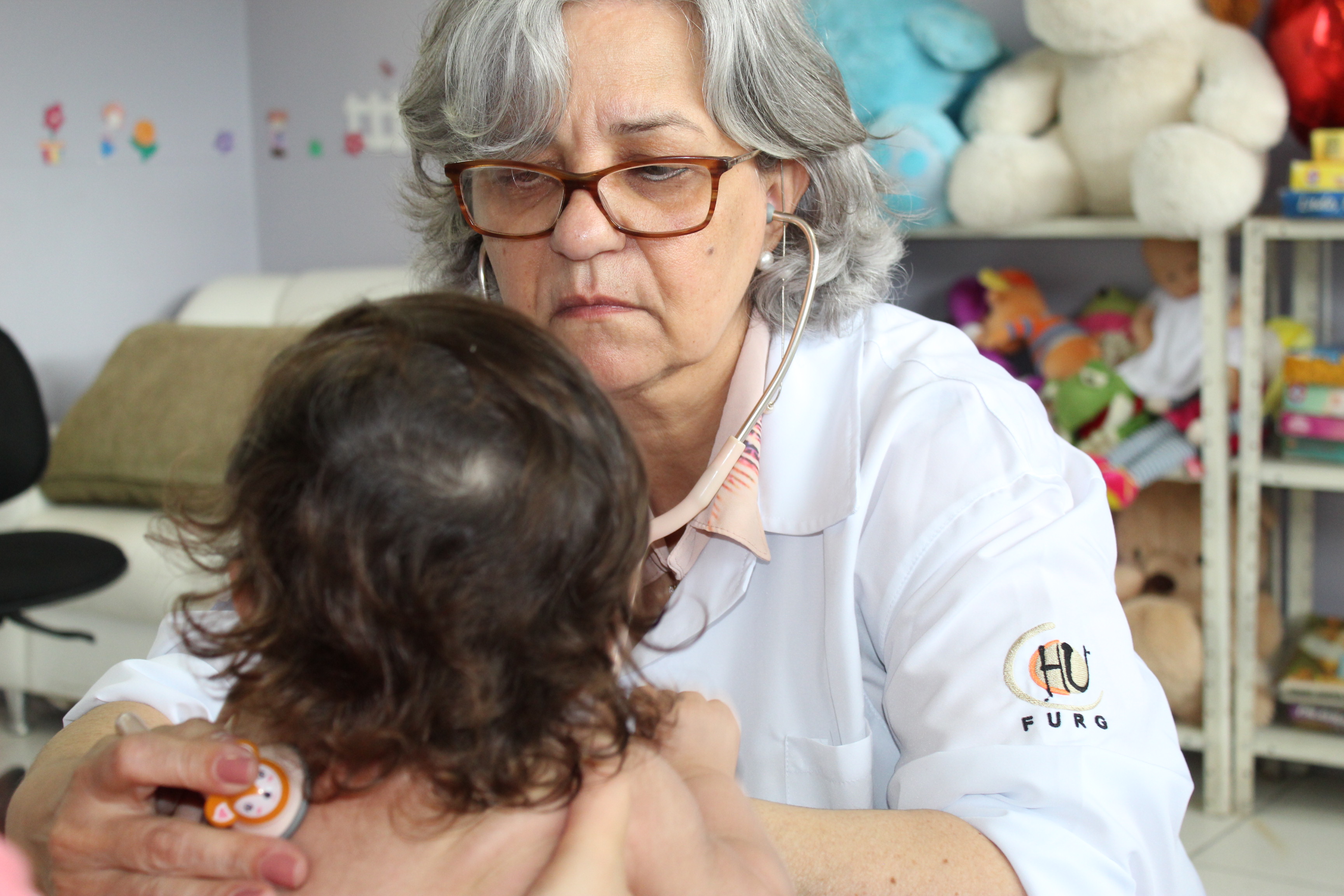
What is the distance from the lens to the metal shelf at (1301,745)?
2.24 m

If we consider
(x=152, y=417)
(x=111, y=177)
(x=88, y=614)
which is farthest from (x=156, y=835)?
(x=111, y=177)

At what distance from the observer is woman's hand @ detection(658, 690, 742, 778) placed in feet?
2.47

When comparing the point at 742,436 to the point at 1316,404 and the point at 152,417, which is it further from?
the point at 152,417

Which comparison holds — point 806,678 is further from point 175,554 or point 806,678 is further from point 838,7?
point 838,7

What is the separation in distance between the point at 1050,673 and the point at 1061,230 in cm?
163

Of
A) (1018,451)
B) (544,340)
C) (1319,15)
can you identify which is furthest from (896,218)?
(1319,15)

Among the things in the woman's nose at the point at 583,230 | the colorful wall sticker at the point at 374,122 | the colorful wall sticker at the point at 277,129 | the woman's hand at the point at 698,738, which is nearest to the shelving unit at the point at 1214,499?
the woman's nose at the point at 583,230

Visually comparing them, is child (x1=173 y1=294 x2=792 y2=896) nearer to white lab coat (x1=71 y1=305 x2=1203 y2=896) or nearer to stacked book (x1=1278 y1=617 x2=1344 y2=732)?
white lab coat (x1=71 y1=305 x2=1203 y2=896)

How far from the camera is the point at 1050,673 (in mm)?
859

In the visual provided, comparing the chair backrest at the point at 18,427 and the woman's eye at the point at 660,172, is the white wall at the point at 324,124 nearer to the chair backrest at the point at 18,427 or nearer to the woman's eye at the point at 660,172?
the chair backrest at the point at 18,427

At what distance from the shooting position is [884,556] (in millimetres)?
982

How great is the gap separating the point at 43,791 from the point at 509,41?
0.70 metres

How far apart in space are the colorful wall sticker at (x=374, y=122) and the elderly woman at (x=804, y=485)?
2.63 m

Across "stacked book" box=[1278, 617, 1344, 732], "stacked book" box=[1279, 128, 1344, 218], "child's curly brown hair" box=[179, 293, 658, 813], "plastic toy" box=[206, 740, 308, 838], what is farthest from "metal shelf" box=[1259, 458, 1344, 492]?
"plastic toy" box=[206, 740, 308, 838]
